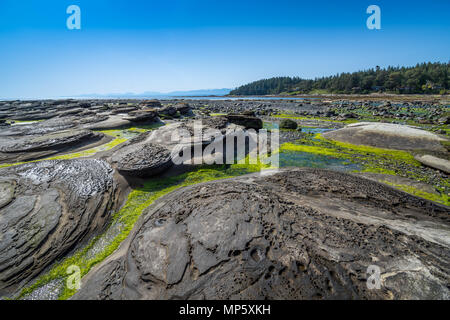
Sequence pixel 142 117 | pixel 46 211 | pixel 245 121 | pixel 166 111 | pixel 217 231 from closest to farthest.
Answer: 1. pixel 217 231
2. pixel 46 211
3. pixel 245 121
4. pixel 142 117
5. pixel 166 111

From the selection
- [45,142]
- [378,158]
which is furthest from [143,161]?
[378,158]

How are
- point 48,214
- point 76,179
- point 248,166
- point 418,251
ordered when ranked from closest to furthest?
point 418,251 < point 48,214 < point 76,179 < point 248,166

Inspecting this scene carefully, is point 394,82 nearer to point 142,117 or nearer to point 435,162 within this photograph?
point 435,162

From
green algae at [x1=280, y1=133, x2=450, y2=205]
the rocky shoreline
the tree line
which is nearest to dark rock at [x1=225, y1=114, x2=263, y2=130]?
green algae at [x1=280, y1=133, x2=450, y2=205]

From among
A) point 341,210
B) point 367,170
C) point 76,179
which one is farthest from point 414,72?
point 76,179

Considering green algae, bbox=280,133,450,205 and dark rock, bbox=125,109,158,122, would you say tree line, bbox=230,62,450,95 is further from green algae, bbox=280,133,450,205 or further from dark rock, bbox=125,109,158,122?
dark rock, bbox=125,109,158,122

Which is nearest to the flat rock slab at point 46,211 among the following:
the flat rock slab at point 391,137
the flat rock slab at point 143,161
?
the flat rock slab at point 143,161

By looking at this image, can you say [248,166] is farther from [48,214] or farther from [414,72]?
[414,72]

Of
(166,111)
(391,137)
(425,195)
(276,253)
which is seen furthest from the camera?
(166,111)
